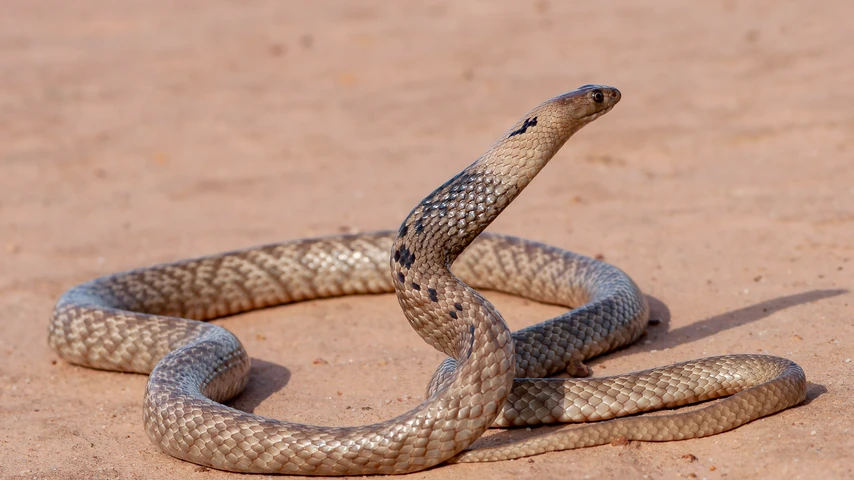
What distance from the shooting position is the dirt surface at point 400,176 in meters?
6.21

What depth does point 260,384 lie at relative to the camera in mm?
6797

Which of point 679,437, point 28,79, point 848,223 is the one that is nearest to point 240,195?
point 28,79

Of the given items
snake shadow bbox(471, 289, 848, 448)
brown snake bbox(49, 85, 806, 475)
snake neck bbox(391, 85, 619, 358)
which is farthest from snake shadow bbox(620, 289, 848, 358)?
snake neck bbox(391, 85, 619, 358)

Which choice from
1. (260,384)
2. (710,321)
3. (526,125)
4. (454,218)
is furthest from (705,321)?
(260,384)

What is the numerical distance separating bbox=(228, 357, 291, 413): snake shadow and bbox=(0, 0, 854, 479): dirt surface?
0.07 ft

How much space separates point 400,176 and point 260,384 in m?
4.97

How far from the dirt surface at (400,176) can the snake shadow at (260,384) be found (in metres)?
0.02

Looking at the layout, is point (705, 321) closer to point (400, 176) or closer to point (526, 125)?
point (526, 125)

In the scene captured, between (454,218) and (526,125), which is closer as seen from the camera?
(454,218)

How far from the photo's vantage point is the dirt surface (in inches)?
245

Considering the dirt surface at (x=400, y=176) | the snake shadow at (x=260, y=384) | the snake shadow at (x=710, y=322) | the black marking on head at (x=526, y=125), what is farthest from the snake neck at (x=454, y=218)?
the snake shadow at (x=710, y=322)

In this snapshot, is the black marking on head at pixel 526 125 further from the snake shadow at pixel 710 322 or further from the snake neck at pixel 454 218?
the snake shadow at pixel 710 322

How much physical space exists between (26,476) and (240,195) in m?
6.11

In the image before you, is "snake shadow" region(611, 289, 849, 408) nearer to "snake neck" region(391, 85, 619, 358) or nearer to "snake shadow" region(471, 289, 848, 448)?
"snake shadow" region(471, 289, 848, 448)
